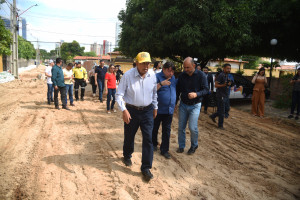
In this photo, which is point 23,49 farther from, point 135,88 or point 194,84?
point 135,88

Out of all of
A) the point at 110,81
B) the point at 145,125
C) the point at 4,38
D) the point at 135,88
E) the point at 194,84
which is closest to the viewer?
the point at 135,88

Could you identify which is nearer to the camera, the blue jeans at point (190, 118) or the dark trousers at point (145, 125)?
the dark trousers at point (145, 125)

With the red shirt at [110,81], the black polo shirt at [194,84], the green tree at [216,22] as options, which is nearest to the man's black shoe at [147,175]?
the black polo shirt at [194,84]

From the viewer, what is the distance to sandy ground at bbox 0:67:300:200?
10.5ft

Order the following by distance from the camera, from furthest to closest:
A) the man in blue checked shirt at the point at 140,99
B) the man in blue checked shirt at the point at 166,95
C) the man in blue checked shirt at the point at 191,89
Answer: the man in blue checked shirt at the point at 191,89 → the man in blue checked shirt at the point at 166,95 → the man in blue checked shirt at the point at 140,99

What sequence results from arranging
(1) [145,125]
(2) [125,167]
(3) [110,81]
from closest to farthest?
(1) [145,125]
(2) [125,167]
(3) [110,81]

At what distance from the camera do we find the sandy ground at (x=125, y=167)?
3188mm

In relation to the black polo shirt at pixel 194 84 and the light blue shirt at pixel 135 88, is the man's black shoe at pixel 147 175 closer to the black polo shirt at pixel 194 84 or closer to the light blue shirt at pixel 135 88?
the light blue shirt at pixel 135 88

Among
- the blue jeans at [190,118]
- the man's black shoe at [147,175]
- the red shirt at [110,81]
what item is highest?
the red shirt at [110,81]

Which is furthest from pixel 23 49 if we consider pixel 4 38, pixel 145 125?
pixel 145 125

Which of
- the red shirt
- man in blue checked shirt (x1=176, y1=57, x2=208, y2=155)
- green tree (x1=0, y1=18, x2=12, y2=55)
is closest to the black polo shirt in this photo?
man in blue checked shirt (x1=176, y1=57, x2=208, y2=155)

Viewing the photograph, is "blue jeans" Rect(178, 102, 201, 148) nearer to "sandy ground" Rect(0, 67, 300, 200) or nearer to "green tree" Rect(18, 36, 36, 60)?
"sandy ground" Rect(0, 67, 300, 200)

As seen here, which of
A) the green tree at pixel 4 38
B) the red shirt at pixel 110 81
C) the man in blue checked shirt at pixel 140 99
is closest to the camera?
the man in blue checked shirt at pixel 140 99

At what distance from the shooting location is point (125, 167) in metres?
3.83
